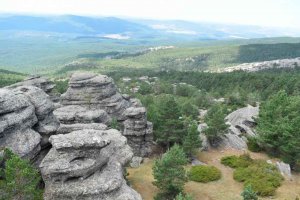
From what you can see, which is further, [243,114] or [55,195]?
Answer: [243,114]

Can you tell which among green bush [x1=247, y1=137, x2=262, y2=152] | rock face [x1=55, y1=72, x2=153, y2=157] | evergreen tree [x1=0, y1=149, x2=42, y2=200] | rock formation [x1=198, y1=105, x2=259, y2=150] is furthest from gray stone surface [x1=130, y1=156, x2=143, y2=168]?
evergreen tree [x1=0, y1=149, x2=42, y2=200]

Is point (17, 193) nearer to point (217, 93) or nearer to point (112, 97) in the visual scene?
point (112, 97)

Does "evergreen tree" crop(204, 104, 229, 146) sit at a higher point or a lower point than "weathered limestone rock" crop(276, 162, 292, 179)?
higher

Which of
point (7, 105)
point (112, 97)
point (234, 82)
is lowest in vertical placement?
point (234, 82)

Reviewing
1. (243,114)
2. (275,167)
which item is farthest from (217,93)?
(275,167)

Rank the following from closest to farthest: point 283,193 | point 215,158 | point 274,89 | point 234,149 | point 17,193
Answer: point 17,193, point 283,193, point 215,158, point 234,149, point 274,89

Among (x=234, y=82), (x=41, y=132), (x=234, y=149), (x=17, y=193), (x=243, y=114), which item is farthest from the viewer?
(x=234, y=82)

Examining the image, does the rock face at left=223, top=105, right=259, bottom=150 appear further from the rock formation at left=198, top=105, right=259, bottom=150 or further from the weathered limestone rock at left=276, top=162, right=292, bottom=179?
the weathered limestone rock at left=276, top=162, right=292, bottom=179
